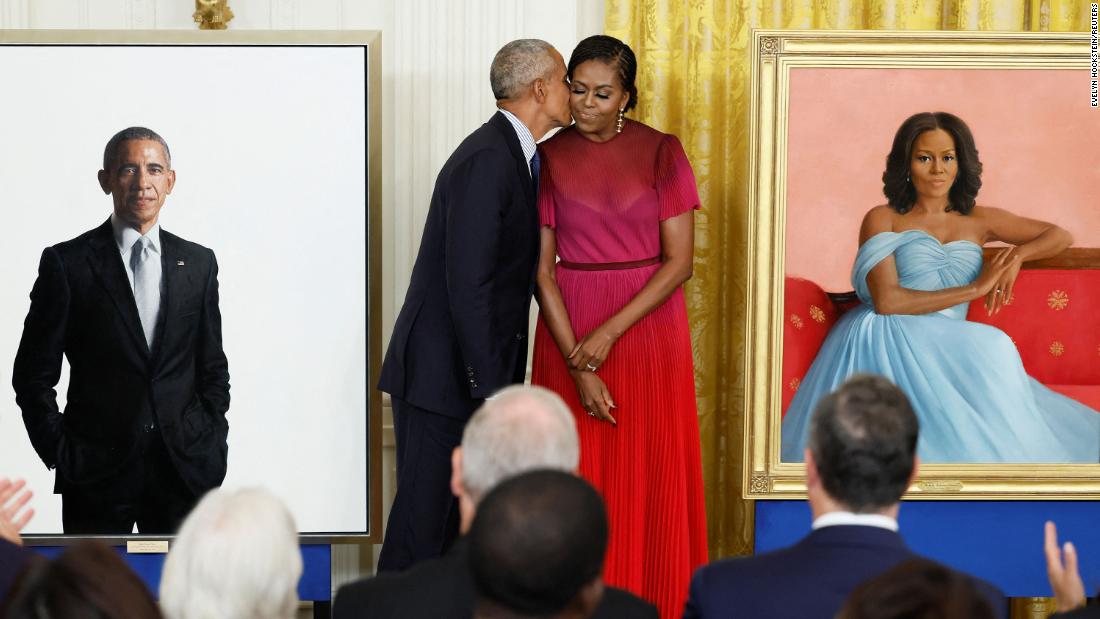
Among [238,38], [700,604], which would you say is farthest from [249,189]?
[700,604]

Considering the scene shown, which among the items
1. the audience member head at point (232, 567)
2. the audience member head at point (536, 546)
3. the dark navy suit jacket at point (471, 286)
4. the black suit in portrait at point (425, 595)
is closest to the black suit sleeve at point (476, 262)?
the dark navy suit jacket at point (471, 286)

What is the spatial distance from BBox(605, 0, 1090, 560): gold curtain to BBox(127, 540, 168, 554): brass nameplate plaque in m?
2.18

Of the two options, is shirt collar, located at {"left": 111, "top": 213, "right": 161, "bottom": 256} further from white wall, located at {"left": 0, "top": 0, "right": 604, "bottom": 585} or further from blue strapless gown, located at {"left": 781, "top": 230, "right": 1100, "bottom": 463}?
blue strapless gown, located at {"left": 781, "top": 230, "right": 1100, "bottom": 463}

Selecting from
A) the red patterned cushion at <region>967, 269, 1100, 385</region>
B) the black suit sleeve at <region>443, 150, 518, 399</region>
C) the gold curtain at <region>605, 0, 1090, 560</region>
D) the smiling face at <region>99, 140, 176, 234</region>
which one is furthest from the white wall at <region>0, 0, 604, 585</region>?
the red patterned cushion at <region>967, 269, 1100, 385</region>

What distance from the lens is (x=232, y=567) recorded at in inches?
75.4

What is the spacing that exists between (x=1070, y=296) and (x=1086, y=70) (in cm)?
78

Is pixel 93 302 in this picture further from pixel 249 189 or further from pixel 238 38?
pixel 238 38

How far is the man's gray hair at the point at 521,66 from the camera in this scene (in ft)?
14.0

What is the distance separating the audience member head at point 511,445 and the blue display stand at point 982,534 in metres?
2.21

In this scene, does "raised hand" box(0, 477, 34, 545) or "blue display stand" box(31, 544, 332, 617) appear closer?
"raised hand" box(0, 477, 34, 545)

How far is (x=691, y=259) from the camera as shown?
4.38 metres

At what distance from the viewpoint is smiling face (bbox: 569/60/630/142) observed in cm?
428

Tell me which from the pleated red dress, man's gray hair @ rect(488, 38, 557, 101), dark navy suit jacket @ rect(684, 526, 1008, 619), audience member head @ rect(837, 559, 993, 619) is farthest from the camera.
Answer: the pleated red dress

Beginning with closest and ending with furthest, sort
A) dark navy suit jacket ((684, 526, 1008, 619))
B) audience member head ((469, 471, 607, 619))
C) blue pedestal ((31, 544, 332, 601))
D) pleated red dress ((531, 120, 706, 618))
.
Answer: audience member head ((469, 471, 607, 619)), dark navy suit jacket ((684, 526, 1008, 619)), pleated red dress ((531, 120, 706, 618)), blue pedestal ((31, 544, 332, 601))
